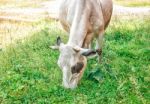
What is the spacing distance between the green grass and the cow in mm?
422

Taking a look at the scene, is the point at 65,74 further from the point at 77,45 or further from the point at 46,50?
the point at 46,50

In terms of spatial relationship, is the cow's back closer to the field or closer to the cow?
the cow

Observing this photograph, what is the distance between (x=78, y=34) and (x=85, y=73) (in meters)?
1.31

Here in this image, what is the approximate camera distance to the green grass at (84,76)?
8.38 m

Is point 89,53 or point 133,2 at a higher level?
point 89,53

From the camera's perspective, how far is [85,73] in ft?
31.6

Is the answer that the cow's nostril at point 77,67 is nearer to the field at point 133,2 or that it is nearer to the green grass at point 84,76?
the green grass at point 84,76

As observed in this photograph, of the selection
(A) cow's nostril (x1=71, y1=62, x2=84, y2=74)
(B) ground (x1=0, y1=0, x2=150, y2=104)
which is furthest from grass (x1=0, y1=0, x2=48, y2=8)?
(A) cow's nostril (x1=71, y1=62, x2=84, y2=74)

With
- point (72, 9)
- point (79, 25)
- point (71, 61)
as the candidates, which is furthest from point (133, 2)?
point (71, 61)

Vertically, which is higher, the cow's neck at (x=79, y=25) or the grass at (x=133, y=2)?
the cow's neck at (x=79, y=25)

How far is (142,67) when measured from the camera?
32.3 ft

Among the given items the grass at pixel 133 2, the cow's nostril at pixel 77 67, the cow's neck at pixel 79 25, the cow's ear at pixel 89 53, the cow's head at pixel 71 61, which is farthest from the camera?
the grass at pixel 133 2

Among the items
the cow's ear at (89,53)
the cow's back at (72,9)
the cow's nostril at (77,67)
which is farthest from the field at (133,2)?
the cow's ear at (89,53)

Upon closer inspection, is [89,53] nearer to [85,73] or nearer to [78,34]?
[78,34]
